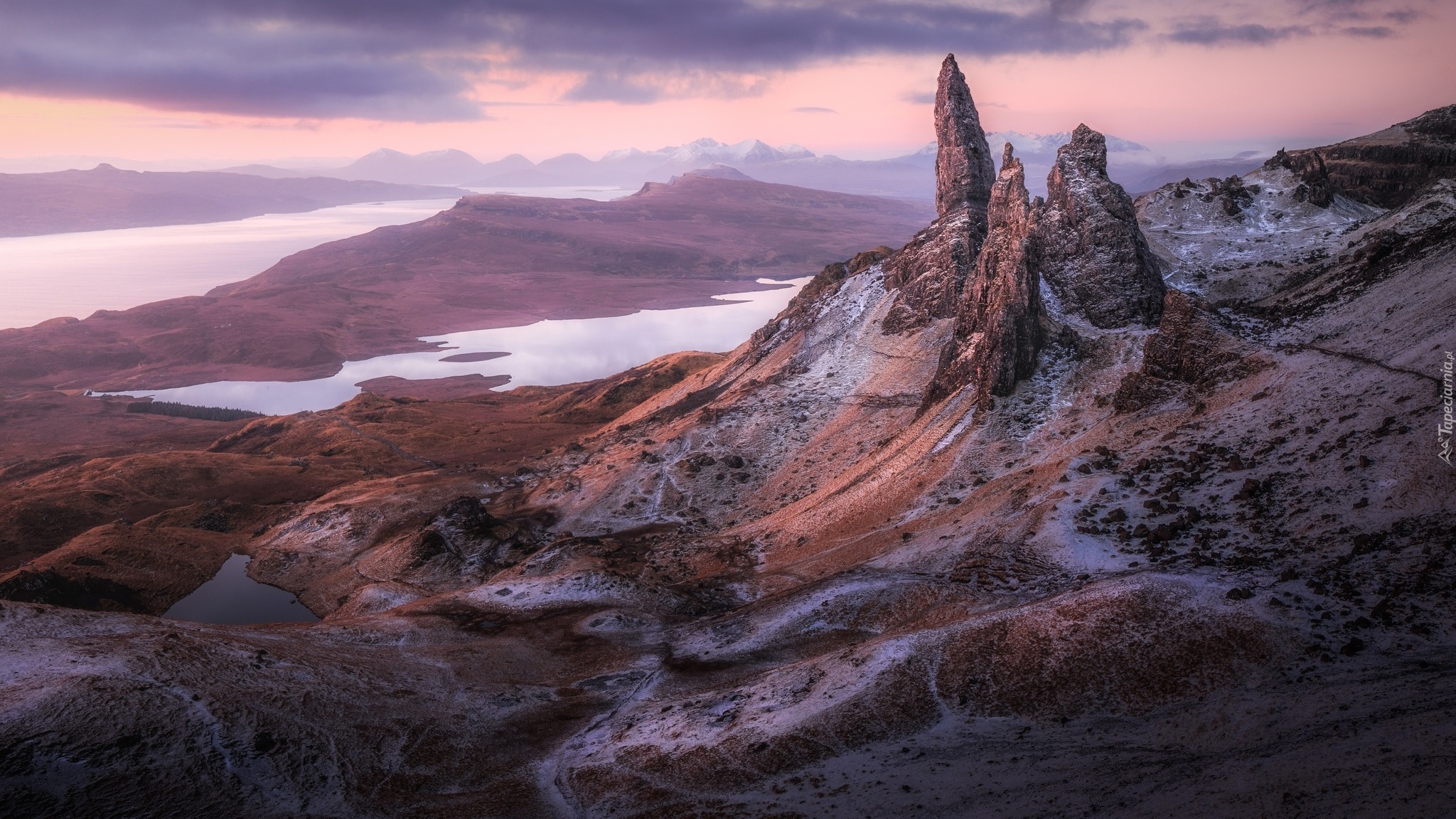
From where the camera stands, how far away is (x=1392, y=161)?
64.1m

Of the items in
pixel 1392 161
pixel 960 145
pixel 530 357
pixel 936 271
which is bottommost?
pixel 530 357

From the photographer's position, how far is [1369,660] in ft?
58.1

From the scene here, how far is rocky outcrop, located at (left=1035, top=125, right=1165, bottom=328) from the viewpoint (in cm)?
4734

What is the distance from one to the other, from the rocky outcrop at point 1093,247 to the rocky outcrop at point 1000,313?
2114 mm

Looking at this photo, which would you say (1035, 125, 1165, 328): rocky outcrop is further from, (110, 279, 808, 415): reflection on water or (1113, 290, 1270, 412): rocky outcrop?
(110, 279, 808, 415): reflection on water

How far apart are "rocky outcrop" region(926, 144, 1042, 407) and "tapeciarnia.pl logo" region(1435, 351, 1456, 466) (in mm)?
21210

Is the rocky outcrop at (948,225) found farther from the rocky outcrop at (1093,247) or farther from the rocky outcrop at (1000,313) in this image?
the rocky outcrop at (1093,247)

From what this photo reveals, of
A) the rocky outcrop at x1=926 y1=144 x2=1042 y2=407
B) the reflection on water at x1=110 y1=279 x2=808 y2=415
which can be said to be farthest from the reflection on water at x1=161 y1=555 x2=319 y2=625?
the reflection on water at x1=110 y1=279 x2=808 y2=415

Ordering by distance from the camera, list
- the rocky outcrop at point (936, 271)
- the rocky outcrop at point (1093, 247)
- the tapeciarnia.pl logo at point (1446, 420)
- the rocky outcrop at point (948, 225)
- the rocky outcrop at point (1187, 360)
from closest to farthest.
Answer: the tapeciarnia.pl logo at point (1446, 420), the rocky outcrop at point (1187, 360), the rocky outcrop at point (1093, 247), the rocky outcrop at point (936, 271), the rocky outcrop at point (948, 225)

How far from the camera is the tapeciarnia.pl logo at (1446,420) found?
73.2 feet

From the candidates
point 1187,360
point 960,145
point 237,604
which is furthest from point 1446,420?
point 237,604

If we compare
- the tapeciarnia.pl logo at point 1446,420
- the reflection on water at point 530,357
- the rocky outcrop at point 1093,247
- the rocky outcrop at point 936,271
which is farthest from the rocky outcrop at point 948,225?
the reflection on water at point 530,357

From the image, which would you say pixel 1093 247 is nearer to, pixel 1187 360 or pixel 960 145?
pixel 1187 360

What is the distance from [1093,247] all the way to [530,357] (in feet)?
429
